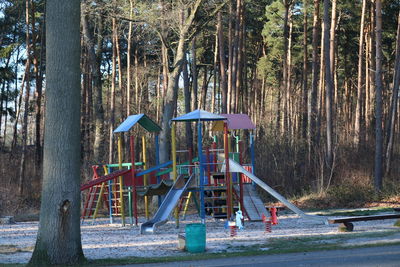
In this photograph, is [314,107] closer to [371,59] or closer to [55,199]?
[371,59]

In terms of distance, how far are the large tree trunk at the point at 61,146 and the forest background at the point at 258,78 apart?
49.6 ft

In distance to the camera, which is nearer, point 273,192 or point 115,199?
point 273,192

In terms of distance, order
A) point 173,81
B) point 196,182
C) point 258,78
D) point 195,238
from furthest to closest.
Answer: point 258,78, point 173,81, point 196,182, point 195,238

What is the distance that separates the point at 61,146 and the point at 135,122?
9.18m

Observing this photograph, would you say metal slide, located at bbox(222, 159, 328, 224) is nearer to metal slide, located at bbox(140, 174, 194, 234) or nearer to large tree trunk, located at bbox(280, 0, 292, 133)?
metal slide, located at bbox(140, 174, 194, 234)

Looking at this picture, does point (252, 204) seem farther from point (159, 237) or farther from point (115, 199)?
point (115, 199)

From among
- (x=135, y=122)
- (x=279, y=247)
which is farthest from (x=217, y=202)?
(x=279, y=247)

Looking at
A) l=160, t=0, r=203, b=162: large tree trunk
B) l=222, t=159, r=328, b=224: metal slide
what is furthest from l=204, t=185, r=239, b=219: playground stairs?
l=160, t=0, r=203, b=162: large tree trunk

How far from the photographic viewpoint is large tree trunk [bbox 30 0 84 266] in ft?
39.7

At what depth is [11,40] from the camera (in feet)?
162

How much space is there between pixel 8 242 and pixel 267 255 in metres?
7.78

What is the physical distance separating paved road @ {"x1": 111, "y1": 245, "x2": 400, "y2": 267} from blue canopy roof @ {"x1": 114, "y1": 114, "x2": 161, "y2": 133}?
9285 mm

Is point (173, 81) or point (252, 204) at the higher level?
point (173, 81)

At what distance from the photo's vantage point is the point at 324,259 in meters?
11.9
